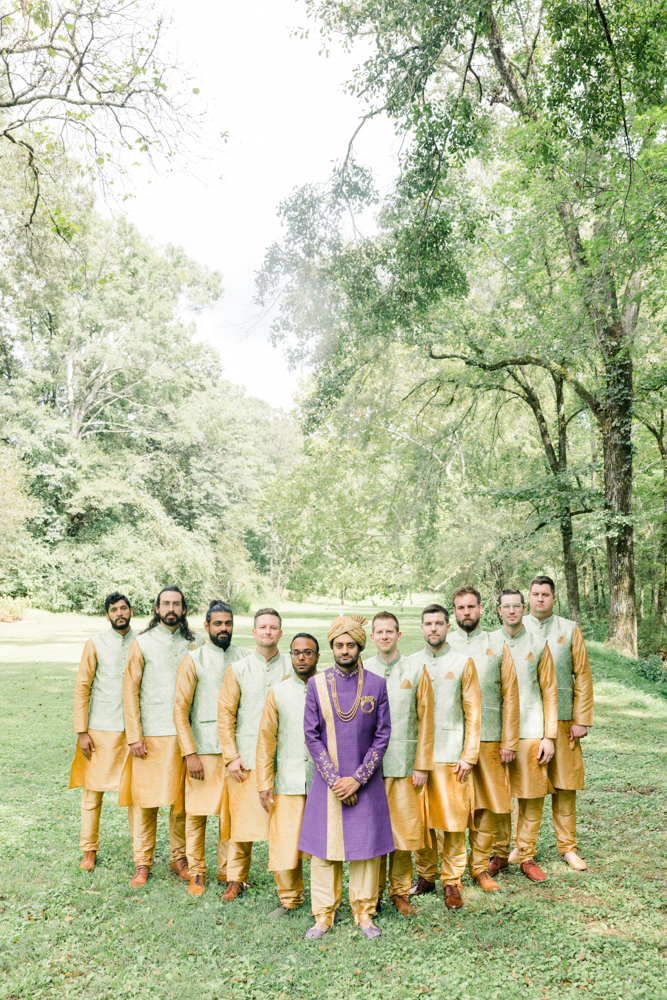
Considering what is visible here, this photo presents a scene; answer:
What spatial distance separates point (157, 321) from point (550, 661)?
31445 millimetres

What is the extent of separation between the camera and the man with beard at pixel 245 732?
→ 4570 millimetres

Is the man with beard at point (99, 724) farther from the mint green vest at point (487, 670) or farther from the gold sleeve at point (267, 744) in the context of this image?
the mint green vest at point (487, 670)

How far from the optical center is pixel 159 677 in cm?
507

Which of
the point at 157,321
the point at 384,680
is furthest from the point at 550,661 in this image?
the point at 157,321

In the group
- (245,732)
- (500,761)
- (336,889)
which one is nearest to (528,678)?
(500,761)

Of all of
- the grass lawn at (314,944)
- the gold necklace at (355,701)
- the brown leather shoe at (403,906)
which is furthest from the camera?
the brown leather shoe at (403,906)

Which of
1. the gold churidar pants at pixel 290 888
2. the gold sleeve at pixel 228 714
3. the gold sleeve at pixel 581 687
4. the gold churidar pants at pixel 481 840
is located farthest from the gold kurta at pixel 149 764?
the gold sleeve at pixel 581 687

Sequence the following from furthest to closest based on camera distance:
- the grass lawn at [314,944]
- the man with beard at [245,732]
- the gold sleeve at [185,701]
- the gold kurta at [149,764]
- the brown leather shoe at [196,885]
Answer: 1. the gold kurta at [149,764]
2. the gold sleeve at [185,701]
3. the brown leather shoe at [196,885]
4. the man with beard at [245,732]
5. the grass lawn at [314,944]

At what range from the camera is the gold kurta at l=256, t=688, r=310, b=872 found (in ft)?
14.3

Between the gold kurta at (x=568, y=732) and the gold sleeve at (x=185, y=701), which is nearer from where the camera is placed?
the gold sleeve at (x=185, y=701)

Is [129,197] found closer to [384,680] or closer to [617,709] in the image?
[384,680]

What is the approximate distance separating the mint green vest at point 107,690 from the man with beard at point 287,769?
1350mm

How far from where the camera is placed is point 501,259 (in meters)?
17.0

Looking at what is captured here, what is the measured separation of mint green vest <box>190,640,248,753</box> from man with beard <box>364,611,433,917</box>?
1153 millimetres
